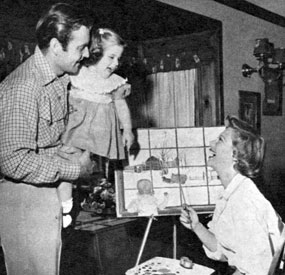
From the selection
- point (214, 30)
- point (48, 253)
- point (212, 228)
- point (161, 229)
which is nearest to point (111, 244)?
point (161, 229)

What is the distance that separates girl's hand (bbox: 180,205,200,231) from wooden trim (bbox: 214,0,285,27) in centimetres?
232

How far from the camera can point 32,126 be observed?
162cm

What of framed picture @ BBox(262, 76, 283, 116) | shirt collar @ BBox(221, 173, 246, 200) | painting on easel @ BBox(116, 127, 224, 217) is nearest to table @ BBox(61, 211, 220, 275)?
painting on easel @ BBox(116, 127, 224, 217)

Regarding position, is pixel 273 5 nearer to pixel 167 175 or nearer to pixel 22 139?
pixel 167 175

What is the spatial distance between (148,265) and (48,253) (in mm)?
701

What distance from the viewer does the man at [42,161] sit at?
5.39 ft

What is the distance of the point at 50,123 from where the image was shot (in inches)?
69.1

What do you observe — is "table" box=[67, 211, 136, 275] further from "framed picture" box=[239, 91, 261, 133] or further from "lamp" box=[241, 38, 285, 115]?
"lamp" box=[241, 38, 285, 115]

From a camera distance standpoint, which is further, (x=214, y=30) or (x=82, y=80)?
(x=214, y=30)

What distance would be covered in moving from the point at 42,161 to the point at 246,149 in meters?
1.08

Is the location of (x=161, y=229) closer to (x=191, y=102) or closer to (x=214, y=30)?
(x=191, y=102)

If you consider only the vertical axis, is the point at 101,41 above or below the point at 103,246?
above

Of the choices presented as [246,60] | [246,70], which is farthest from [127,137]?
[246,60]

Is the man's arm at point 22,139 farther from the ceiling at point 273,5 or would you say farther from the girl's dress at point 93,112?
the ceiling at point 273,5
